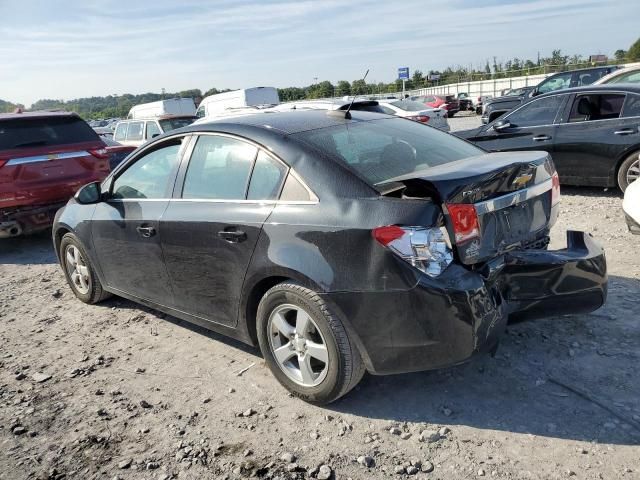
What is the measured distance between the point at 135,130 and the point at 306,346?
1322 centimetres

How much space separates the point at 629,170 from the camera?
275 inches

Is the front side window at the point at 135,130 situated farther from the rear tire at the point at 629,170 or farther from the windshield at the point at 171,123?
the rear tire at the point at 629,170

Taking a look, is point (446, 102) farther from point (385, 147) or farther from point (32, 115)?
point (385, 147)

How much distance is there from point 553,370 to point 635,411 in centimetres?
53

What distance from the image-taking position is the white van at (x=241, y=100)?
22375 millimetres

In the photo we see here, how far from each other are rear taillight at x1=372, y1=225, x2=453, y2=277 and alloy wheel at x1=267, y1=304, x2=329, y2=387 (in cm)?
66

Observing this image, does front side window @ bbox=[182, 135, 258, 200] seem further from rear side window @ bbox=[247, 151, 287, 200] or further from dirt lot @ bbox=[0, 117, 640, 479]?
dirt lot @ bbox=[0, 117, 640, 479]

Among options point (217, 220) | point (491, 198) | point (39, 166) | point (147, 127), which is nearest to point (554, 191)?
point (491, 198)

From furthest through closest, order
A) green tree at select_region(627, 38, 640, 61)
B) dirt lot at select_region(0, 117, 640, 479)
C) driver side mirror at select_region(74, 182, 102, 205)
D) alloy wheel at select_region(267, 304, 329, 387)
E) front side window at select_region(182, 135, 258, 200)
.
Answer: green tree at select_region(627, 38, 640, 61) → driver side mirror at select_region(74, 182, 102, 205) → front side window at select_region(182, 135, 258, 200) → alloy wheel at select_region(267, 304, 329, 387) → dirt lot at select_region(0, 117, 640, 479)

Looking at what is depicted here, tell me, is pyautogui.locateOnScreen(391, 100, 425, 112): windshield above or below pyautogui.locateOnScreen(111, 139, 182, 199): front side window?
below

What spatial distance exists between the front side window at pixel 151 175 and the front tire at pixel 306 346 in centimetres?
132

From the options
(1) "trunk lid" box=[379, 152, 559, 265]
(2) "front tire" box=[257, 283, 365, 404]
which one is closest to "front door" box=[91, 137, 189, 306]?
(2) "front tire" box=[257, 283, 365, 404]

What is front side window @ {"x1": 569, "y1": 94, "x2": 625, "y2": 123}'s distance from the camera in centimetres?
725

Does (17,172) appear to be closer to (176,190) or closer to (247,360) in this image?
(176,190)
